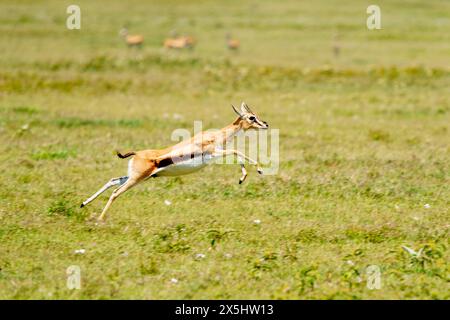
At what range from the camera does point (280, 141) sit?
17438 mm

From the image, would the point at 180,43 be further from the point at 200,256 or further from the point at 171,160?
the point at 200,256

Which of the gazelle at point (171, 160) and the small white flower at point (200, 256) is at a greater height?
the gazelle at point (171, 160)

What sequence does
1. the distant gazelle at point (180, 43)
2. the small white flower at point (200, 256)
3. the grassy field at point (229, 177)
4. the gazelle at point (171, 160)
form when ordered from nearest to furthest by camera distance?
1. the grassy field at point (229, 177)
2. the small white flower at point (200, 256)
3. the gazelle at point (171, 160)
4. the distant gazelle at point (180, 43)

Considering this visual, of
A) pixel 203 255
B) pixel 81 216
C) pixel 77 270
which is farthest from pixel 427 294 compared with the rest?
pixel 81 216

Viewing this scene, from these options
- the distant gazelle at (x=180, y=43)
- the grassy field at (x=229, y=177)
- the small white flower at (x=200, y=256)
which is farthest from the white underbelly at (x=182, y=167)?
the distant gazelle at (x=180, y=43)

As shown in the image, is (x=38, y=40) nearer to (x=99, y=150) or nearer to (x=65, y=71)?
(x=65, y=71)

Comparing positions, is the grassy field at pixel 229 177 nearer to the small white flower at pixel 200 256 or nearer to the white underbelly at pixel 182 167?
the small white flower at pixel 200 256

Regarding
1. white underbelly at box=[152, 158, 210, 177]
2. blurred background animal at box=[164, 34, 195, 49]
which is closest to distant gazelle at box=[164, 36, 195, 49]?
blurred background animal at box=[164, 34, 195, 49]

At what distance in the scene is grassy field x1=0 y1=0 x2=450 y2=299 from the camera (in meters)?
9.20

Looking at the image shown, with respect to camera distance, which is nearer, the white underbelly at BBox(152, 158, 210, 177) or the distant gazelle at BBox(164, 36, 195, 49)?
the white underbelly at BBox(152, 158, 210, 177)

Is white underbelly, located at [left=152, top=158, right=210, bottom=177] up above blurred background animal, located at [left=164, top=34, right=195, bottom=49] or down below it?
above

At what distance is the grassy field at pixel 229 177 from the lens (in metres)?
9.20

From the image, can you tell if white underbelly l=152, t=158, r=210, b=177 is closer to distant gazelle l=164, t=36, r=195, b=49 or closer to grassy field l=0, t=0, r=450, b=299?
grassy field l=0, t=0, r=450, b=299

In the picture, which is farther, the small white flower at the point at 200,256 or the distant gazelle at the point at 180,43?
the distant gazelle at the point at 180,43
